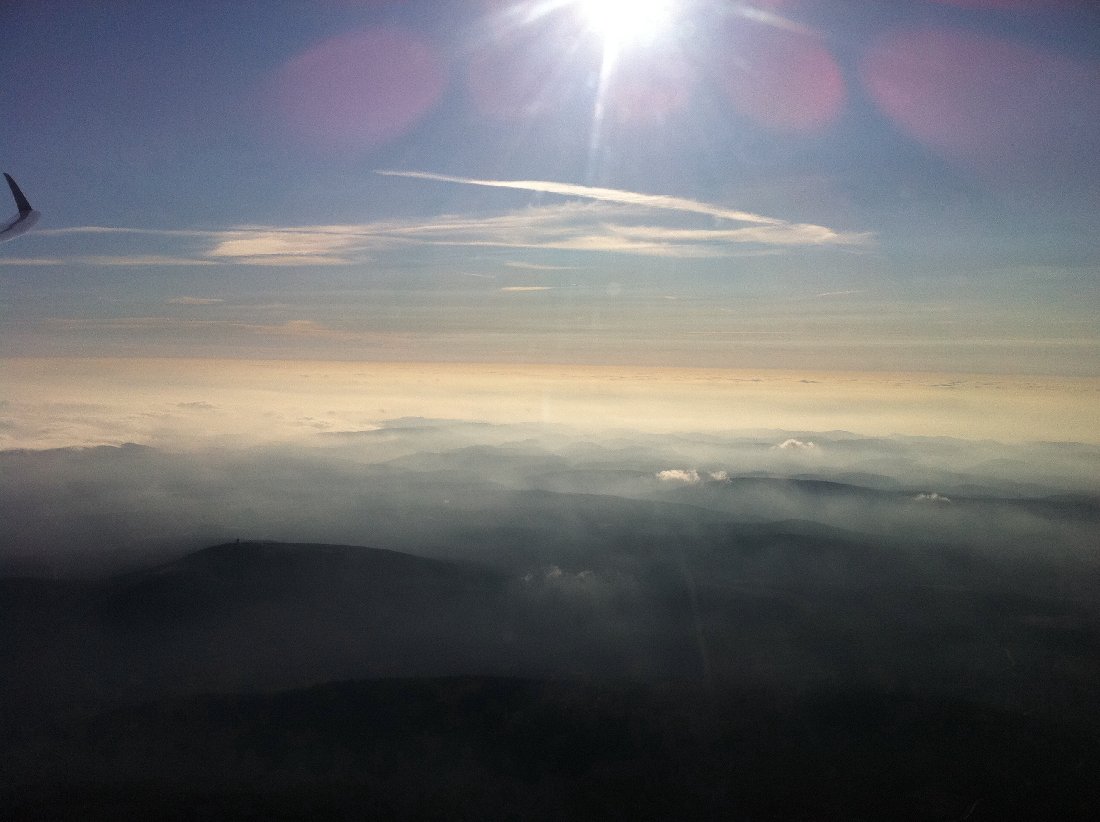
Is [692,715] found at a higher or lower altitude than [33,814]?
higher

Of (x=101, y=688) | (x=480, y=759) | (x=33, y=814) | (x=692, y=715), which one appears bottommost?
(x=33, y=814)

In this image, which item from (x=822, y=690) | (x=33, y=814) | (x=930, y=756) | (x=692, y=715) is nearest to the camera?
(x=33, y=814)

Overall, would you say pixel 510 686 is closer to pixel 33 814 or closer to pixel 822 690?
pixel 822 690

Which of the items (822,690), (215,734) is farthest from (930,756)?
(215,734)

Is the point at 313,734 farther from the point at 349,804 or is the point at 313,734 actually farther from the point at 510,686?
the point at 510,686

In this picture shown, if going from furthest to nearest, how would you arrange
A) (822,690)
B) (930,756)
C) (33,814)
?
1. (822,690)
2. (930,756)
3. (33,814)

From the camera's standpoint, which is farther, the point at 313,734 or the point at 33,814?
the point at 313,734

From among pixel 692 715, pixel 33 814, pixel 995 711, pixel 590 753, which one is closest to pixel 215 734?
pixel 33 814
